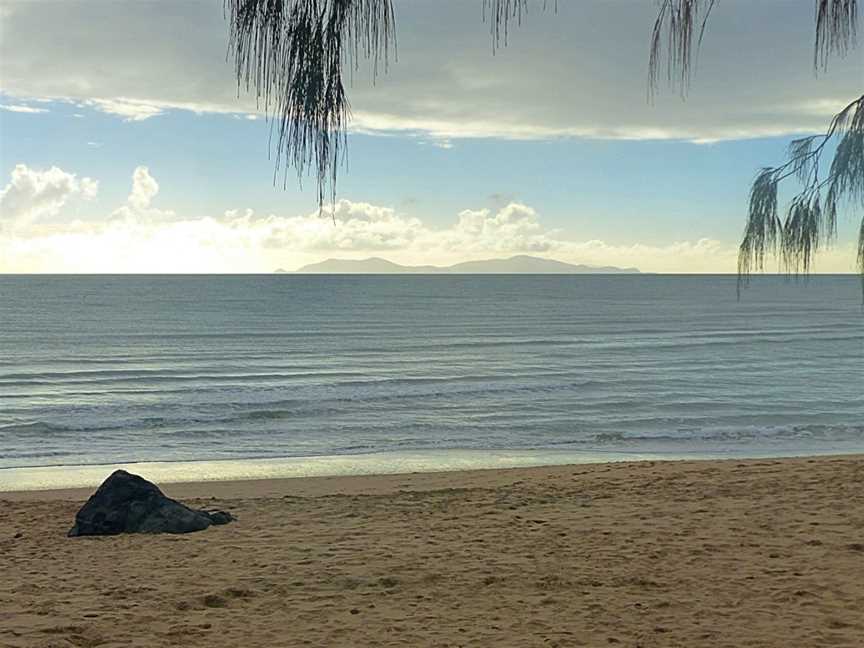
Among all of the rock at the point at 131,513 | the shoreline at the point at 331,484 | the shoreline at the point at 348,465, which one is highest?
the rock at the point at 131,513

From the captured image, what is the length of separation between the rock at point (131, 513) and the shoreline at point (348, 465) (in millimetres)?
4507

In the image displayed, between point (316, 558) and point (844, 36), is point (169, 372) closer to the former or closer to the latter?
point (316, 558)

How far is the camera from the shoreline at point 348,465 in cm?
1416

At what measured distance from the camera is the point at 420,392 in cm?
2556

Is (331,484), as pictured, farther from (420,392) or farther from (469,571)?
(420,392)

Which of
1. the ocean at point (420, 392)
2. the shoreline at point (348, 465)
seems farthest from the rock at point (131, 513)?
the ocean at point (420, 392)

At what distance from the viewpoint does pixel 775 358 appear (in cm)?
3641

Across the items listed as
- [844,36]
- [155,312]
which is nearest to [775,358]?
[844,36]

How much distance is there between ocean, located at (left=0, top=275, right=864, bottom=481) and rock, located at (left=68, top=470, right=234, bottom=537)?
6.38 meters

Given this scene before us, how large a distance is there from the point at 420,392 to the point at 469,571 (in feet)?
61.0

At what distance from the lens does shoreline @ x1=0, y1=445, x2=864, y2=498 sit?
14.2 meters

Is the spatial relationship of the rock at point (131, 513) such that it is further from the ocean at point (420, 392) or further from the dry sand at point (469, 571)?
the ocean at point (420, 392)

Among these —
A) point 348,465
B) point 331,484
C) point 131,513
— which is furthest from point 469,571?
point 348,465

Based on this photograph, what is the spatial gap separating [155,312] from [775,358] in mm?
49322
